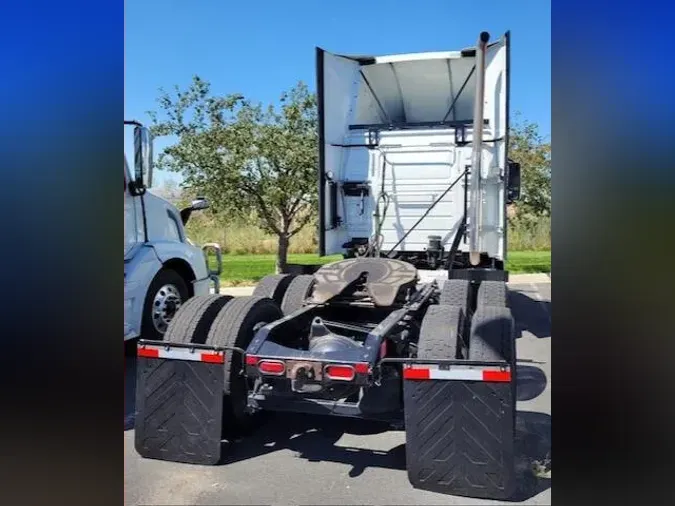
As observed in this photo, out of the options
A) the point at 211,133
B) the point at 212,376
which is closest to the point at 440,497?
the point at 212,376

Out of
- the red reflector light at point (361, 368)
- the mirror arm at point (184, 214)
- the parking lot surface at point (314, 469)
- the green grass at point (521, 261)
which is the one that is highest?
the mirror arm at point (184, 214)

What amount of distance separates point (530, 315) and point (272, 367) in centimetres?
545

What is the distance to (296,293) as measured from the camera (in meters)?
4.84

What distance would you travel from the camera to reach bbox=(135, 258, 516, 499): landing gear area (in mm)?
2842

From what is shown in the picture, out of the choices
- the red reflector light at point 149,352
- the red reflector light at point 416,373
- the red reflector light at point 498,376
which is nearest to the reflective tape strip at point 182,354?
the red reflector light at point 149,352

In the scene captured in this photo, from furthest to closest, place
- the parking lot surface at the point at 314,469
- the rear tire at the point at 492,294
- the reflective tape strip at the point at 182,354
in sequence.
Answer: the rear tire at the point at 492,294 → the reflective tape strip at the point at 182,354 → the parking lot surface at the point at 314,469

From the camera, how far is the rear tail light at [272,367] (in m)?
3.20

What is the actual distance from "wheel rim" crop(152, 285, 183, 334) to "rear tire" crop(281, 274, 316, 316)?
4.50 feet

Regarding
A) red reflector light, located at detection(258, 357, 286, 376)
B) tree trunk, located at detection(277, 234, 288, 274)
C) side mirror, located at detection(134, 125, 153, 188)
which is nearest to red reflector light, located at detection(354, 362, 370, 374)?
red reflector light, located at detection(258, 357, 286, 376)

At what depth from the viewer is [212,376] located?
3.28 m

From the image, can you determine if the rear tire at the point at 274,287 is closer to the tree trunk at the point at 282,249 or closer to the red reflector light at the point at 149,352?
→ the red reflector light at the point at 149,352

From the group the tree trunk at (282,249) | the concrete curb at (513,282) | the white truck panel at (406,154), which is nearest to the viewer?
the white truck panel at (406,154)
